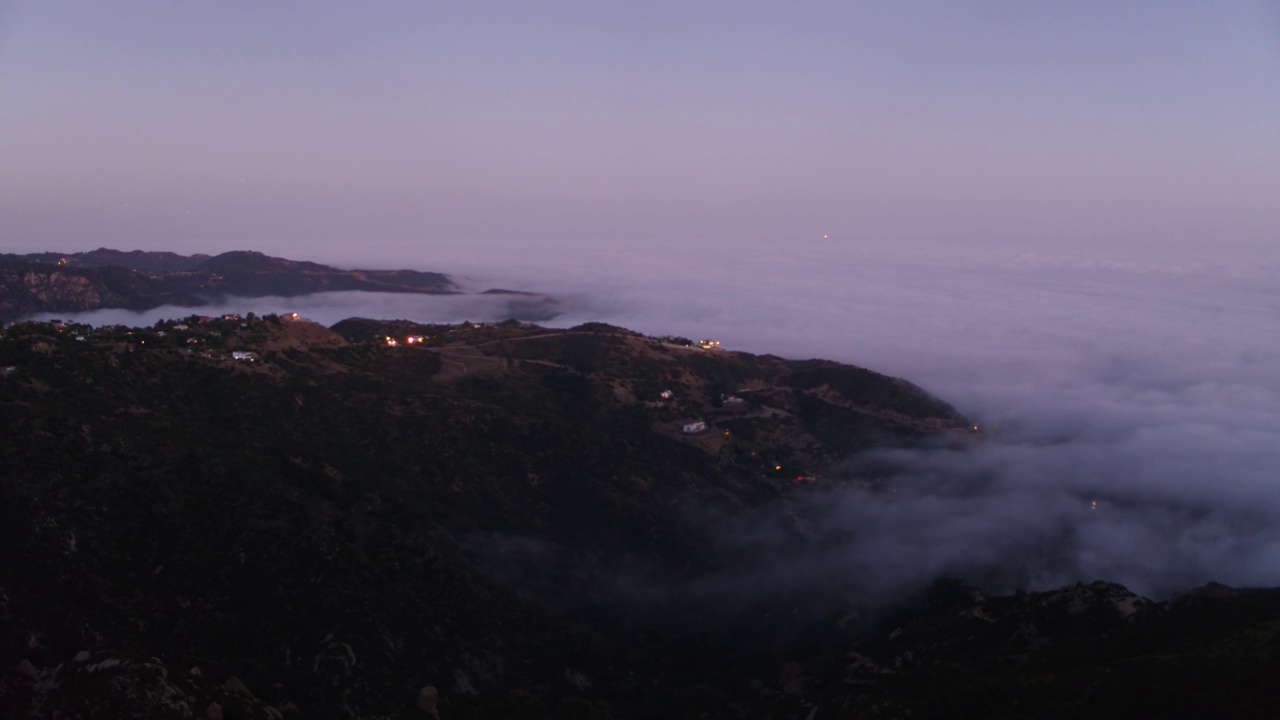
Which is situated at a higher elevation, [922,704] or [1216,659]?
[1216,659]

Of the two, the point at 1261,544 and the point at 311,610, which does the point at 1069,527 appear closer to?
the point at 1261,544

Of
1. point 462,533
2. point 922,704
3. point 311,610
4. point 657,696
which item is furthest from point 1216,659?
point 462,533

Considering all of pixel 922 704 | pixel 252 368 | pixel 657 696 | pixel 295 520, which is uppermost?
pixel 252 368

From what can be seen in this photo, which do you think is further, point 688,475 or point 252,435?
point 688,475

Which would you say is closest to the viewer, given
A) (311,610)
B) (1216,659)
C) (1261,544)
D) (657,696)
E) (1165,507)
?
(1216,659)

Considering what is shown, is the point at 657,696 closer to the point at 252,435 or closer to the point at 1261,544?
the point at 252,435

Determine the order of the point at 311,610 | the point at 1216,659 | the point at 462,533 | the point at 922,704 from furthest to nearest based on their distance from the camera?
the point at 462,533 < the point at 311,610 < the point at 922,704 < the point at 1216,659

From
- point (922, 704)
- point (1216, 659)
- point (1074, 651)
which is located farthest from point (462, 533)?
point (1216, 659)
